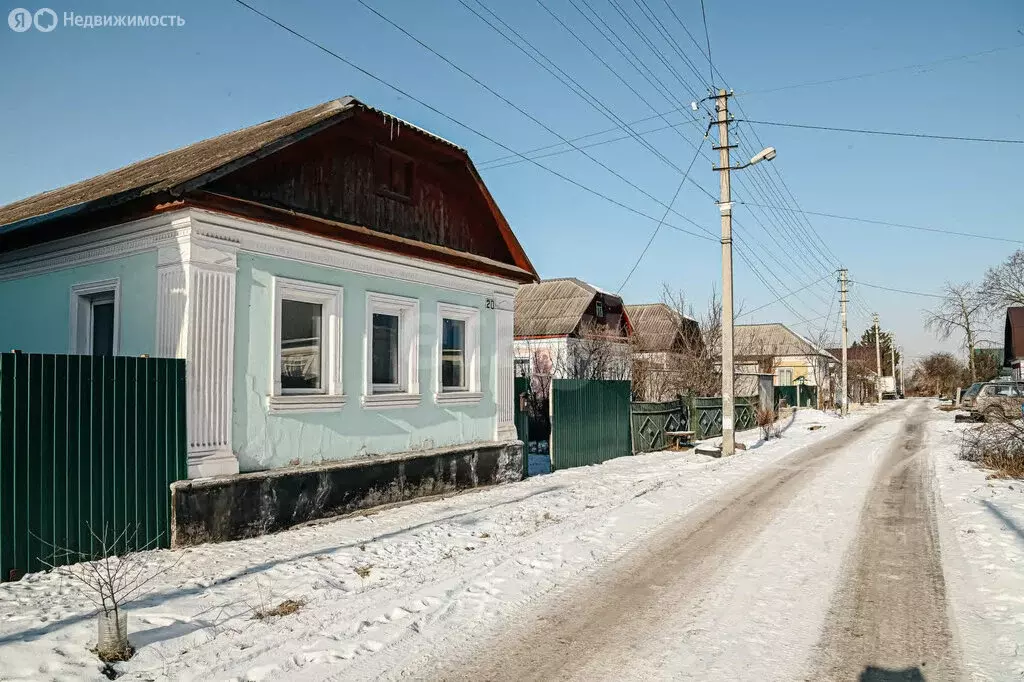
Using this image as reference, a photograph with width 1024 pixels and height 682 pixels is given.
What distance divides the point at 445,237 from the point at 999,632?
8.84 metres

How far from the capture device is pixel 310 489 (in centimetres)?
838

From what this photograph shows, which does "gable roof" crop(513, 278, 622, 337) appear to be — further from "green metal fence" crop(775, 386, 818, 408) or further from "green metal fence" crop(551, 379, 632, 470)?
"green metal fence" crop(775, 386, 818, 408)

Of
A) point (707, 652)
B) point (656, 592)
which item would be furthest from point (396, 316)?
point (707, 652)

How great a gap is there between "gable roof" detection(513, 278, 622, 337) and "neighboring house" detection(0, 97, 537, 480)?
57.9 feet

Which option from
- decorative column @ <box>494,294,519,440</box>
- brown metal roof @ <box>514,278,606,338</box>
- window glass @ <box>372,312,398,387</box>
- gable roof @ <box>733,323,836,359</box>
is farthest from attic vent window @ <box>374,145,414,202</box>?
gable roof @ <box>733,323,836,359</box>

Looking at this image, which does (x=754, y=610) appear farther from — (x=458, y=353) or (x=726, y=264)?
(x=726, y=264)

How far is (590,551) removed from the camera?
7125 millimetres

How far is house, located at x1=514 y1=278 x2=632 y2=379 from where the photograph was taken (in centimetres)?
2472

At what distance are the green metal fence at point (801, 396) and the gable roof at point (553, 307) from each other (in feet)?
45.6

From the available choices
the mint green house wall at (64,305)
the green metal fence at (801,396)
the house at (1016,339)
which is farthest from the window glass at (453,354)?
the house at (1016,339)

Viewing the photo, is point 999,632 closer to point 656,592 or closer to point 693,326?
point 656,592

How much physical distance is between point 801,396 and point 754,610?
41.0 meters

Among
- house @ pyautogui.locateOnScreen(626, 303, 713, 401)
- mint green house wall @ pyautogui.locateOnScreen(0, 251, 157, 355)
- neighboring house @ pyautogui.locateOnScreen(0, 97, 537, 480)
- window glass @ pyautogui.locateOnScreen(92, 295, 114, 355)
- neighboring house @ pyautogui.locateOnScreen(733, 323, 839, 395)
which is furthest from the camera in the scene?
neighboring house @ pyautogui.locateOnScreen(733, 323, 839, 395)

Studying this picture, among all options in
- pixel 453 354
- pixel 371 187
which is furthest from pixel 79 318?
pixel 453 354
